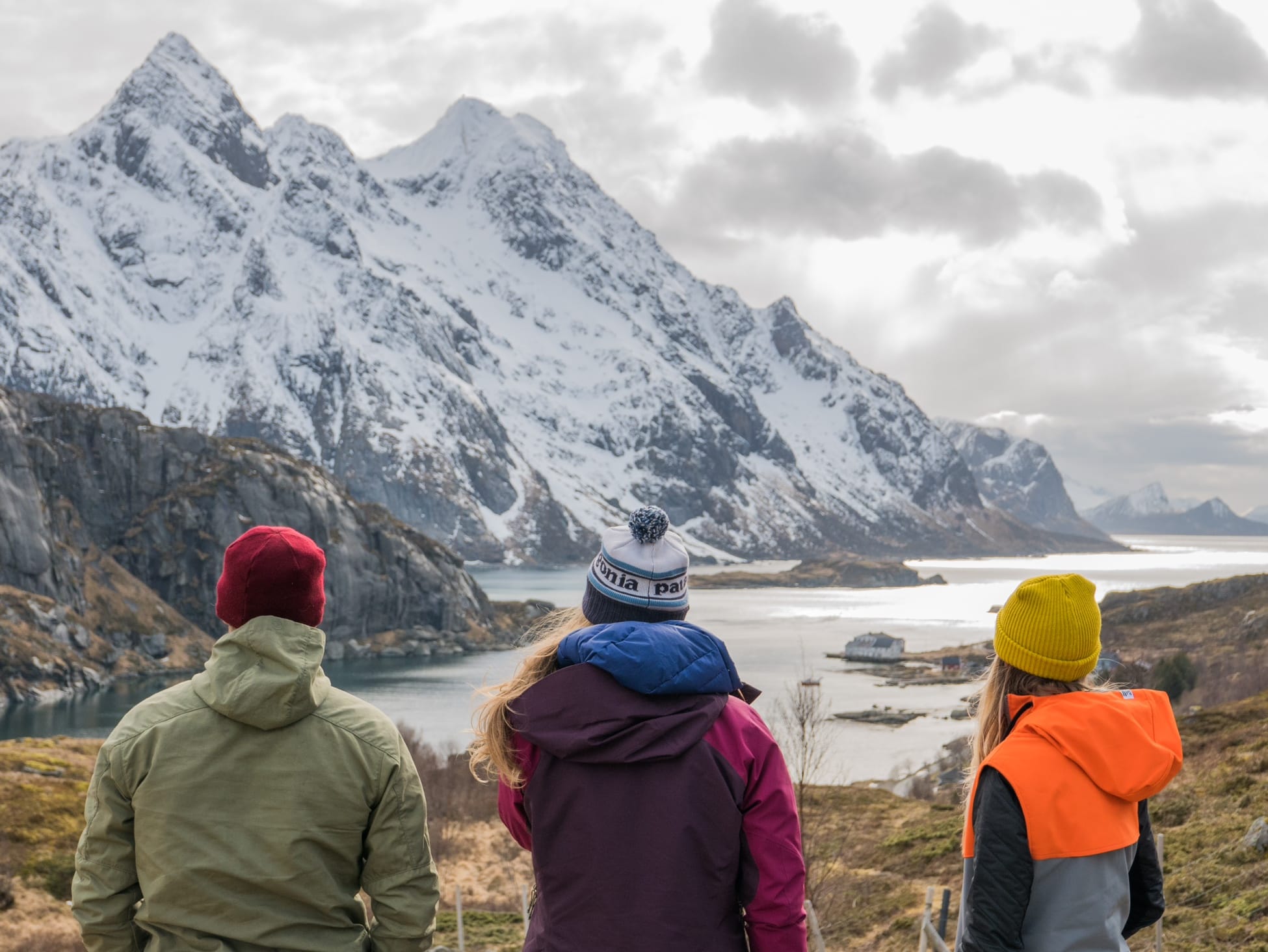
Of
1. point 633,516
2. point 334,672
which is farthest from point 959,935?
point 334,672

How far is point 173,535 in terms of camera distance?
128875mm

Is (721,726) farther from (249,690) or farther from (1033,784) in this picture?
(249,690)

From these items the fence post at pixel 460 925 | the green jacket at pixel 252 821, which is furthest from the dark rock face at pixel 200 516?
the green jacket at pixel 252 821

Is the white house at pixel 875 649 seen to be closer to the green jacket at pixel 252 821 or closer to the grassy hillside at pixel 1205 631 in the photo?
the grassy hillside at pixel 1205 631

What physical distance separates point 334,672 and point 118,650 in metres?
23.2

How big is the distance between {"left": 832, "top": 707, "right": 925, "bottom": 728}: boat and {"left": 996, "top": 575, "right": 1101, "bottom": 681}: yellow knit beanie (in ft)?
220

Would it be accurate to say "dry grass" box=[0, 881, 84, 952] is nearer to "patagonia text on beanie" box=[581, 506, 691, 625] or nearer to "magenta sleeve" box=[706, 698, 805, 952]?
"patagonia text on beanie" box=[581, 506, 691, 625]

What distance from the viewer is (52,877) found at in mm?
27156

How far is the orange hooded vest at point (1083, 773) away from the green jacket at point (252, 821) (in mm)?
2194

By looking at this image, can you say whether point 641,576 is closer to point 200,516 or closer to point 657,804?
point 657,804

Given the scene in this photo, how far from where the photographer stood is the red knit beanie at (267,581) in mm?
3707

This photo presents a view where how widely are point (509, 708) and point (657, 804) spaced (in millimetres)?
620

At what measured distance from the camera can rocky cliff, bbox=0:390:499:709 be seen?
110 m

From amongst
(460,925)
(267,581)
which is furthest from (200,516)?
(267,581)
